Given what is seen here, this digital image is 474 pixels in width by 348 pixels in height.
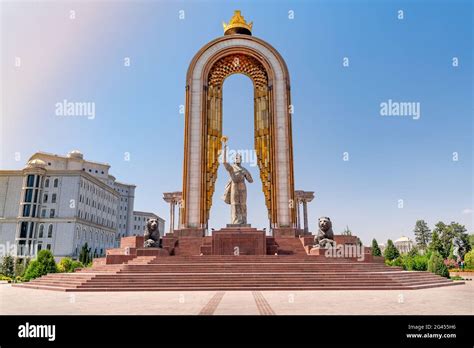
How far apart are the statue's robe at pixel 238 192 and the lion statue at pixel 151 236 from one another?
4.63 meters

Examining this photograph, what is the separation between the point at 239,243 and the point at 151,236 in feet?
16.8

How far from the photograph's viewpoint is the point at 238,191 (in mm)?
20734

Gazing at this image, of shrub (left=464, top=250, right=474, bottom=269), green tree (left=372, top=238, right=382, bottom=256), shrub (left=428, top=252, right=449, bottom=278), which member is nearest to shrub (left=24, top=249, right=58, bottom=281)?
shrub (left=428, top=252, right=449, bottom=278)

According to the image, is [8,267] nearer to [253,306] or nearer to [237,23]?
[237,23]

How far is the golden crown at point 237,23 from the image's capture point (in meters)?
29.7

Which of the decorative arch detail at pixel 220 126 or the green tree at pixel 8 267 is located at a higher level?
the decorative arch detail at pixel 220 126

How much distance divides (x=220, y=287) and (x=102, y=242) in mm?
52214

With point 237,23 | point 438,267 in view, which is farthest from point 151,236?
point 237,23

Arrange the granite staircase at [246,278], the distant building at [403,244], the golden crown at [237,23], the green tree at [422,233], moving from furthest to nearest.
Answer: the distant building at [403,244] < the green tree at [422,233] < the golden crown at [237,23] < the granite staircase at [246,278]

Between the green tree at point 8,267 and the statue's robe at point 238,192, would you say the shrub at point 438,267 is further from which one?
the green tree at point 8,267

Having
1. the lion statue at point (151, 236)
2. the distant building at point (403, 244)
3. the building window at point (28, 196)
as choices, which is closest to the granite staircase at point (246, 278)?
the lion statue at point (151, 236)

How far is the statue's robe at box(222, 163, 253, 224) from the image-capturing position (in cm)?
2050
